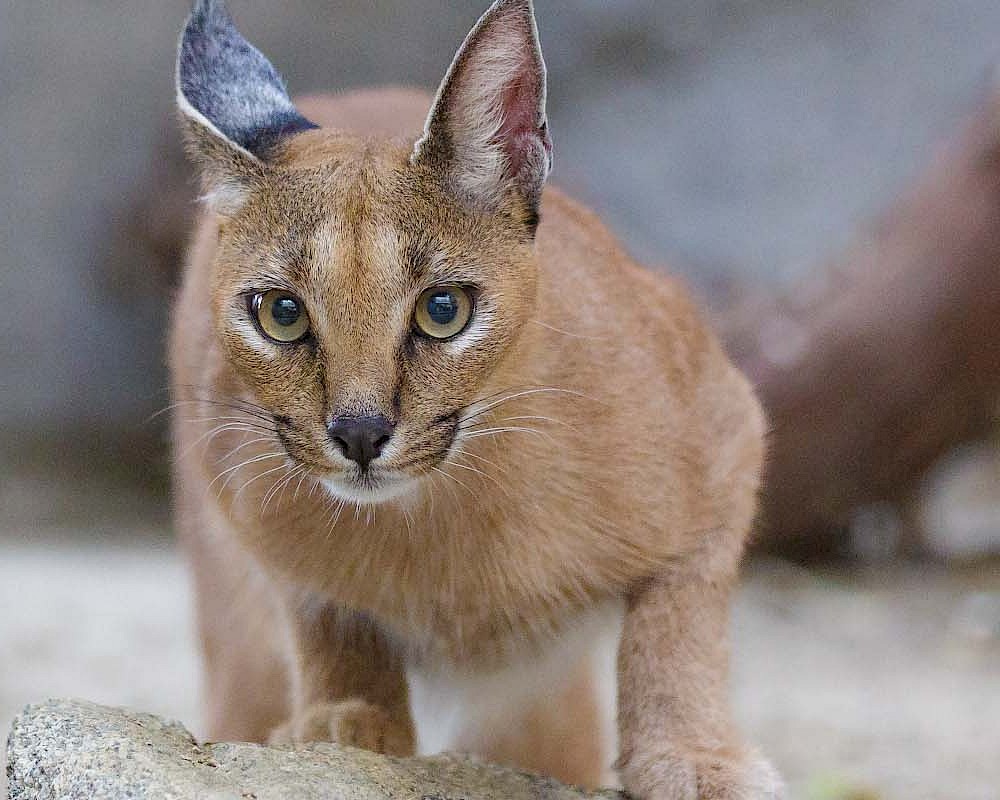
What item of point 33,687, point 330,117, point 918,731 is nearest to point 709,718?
point 330,117

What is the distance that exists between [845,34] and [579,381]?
6.03 meters

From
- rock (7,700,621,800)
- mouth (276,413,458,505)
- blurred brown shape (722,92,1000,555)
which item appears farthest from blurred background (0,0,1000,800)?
mouth (276,413,458,505)

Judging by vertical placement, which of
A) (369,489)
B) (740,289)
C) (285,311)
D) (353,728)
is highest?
(740,289)

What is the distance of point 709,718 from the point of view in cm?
281

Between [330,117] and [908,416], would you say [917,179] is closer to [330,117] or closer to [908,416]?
[908,416]

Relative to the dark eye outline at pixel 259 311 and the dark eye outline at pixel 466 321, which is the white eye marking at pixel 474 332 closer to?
the dark eye outline at pixel 466 321

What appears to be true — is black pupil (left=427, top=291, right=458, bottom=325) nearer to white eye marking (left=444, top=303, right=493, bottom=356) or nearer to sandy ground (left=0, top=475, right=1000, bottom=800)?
white eye marking (left=444, top=303, right=493, bottom=356)

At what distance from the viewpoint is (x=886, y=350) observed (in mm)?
6203

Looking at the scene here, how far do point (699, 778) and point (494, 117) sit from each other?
1307 mm

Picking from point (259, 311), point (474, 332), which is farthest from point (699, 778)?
point (259, 311)

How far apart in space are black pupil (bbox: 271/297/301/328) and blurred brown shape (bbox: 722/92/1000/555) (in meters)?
3.79

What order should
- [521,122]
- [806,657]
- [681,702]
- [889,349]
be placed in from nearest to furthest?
[521,122] < [681,702] < [806,657] < [889,349]

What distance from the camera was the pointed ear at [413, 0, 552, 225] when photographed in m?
2.42

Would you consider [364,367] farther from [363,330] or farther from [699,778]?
[699,778]
